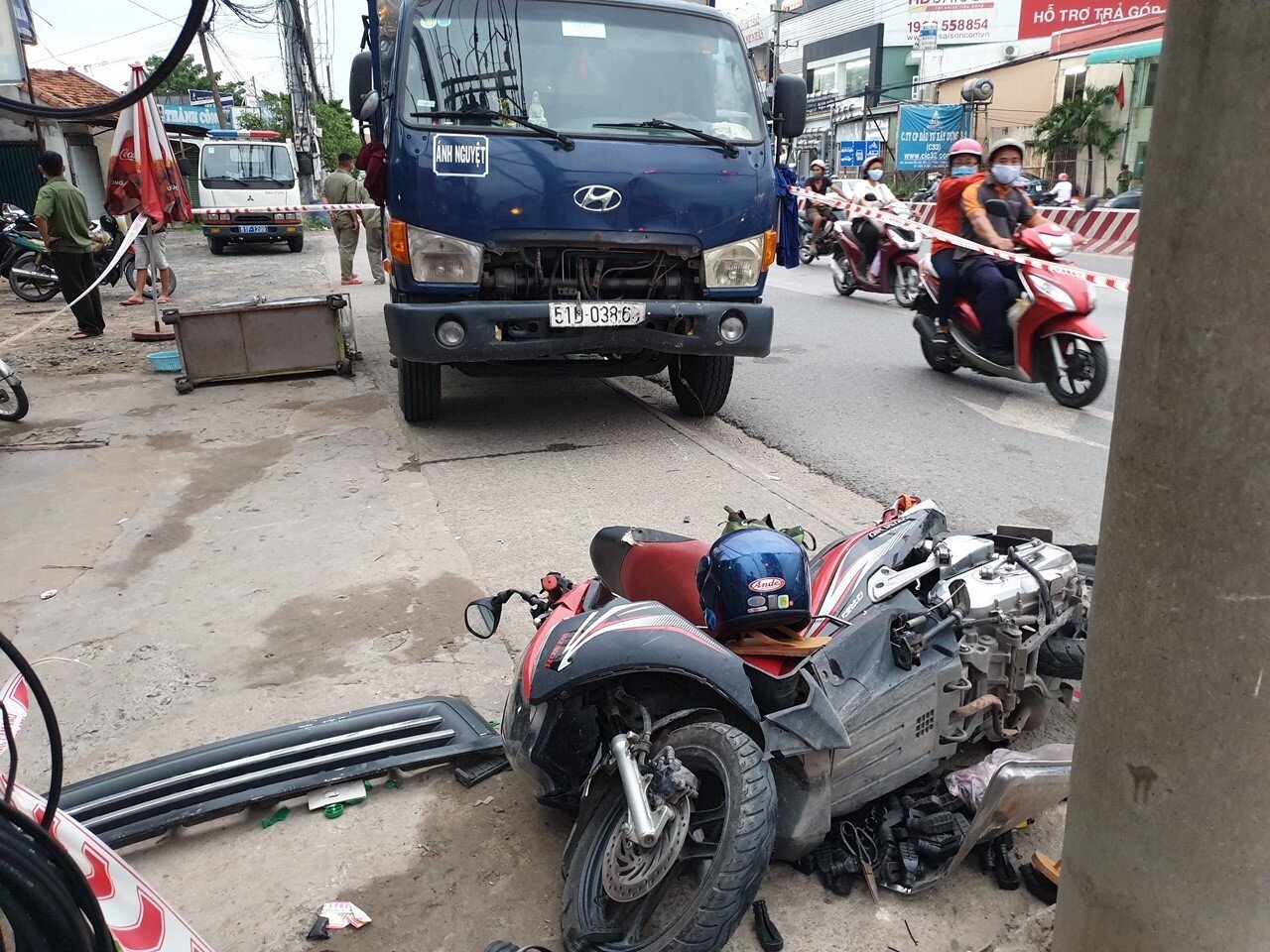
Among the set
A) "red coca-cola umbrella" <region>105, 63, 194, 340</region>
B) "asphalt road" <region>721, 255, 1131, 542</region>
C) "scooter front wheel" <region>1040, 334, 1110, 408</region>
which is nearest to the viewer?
"asphalt road" <region>721, 255, 1131, 542</region>

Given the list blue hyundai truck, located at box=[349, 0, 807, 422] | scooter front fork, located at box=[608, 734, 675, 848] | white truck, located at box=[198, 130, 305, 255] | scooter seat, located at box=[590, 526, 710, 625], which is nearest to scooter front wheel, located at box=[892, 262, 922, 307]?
blue hyundai truck, located at box=[349, 0, 807, 422]

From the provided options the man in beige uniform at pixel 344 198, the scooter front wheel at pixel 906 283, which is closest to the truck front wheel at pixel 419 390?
the scooter front wheel at pixel 906 283

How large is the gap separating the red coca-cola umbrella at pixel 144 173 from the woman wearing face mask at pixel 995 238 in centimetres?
732

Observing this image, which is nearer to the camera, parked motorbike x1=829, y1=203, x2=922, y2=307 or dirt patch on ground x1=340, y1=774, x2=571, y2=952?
dirt patch on ground x1=340, y1=774, x2=571, y2=952

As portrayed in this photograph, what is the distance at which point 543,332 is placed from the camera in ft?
18.1

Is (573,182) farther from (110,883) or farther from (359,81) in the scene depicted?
(110,883)

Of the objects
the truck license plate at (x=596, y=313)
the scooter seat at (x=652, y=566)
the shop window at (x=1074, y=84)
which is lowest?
the scooter seat at (x=652, y=566)

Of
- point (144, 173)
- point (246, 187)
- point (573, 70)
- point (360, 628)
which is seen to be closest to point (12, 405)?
point (144, 173)

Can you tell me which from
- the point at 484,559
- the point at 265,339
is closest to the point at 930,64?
the point at 265,339

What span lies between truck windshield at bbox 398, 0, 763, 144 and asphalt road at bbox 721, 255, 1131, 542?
6.13 feet

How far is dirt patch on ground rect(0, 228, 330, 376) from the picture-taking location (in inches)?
376

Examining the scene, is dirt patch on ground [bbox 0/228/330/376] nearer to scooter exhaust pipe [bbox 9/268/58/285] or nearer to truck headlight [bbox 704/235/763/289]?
scooter exhaust pipe [bbox 9/268/58/285]

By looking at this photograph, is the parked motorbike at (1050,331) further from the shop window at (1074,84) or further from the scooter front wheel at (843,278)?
the shop window at (1074,84)

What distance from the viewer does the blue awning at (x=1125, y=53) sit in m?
28.8
